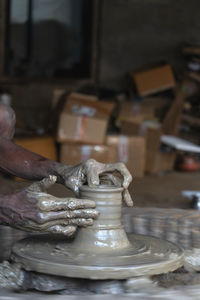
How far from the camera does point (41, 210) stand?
181 cm

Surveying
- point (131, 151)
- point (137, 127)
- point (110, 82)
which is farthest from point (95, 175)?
point (110, 82)

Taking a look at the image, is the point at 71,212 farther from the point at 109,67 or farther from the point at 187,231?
the point at 109,67

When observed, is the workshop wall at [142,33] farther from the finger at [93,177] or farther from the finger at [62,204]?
the finger at [62,204]

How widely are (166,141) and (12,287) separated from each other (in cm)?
507

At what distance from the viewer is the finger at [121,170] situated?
2.02m

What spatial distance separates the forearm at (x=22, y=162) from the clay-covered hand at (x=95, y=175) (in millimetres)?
132

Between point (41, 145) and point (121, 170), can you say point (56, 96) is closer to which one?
point (41, 145)

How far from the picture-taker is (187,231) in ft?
8.25

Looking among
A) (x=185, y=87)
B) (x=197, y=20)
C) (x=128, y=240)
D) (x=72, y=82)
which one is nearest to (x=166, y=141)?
(x=185, y=87)

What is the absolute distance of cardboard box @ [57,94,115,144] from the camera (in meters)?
6.15

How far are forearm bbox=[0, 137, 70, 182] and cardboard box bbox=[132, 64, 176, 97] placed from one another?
5.03m

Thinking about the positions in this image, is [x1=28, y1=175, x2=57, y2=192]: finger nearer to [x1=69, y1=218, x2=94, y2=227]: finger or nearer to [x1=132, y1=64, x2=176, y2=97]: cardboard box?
[x1=69, y1=218, x2=94, y2=227]: finger

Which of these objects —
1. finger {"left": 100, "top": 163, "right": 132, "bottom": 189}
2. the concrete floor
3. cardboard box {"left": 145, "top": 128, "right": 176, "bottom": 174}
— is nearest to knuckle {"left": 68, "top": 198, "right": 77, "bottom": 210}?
finger {"left": 100, "top": 163, "right": 132, "bottom": 189}

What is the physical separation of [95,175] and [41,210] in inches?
11.0
